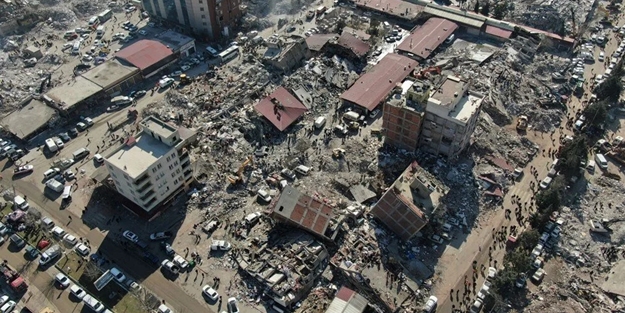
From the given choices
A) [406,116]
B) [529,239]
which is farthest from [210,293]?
[529,239]

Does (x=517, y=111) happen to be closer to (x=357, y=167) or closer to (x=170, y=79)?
(x=357, y=167)

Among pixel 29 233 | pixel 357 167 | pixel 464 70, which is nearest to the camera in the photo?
pixel 29 233

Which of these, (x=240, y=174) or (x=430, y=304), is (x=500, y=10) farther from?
(x=430, y=304)

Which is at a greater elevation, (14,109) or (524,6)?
(524,6)

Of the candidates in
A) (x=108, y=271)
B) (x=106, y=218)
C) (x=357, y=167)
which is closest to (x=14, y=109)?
(x=106, y=218)

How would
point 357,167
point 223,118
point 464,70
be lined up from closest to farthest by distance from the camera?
point 357,167
point 223,118
point 464,70

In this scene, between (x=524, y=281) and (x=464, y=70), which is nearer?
(x=524, y=281)
